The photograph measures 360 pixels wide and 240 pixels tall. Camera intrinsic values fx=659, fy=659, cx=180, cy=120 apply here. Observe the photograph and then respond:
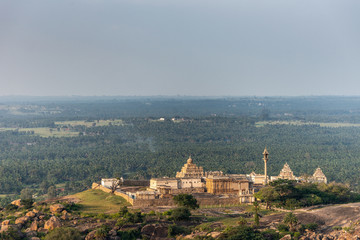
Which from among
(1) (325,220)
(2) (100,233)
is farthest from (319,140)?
(2) (100,233)

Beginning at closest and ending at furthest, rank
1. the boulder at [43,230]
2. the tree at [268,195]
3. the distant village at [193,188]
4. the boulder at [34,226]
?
the boulder at [43,230] → the boulder at [34,226] → the tree at [268,195] → the distant village at [193,188]

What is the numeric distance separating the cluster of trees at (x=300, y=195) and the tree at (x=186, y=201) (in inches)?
329

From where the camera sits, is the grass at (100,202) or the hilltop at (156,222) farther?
the grass at (100,202)

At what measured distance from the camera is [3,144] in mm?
183750

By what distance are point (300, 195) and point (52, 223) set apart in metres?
29.3

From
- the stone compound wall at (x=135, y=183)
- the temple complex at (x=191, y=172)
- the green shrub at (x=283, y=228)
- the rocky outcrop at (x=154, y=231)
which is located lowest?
the rocky outcrop at (x=154, y=231)

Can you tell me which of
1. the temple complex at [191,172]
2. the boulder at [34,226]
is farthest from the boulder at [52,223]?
the temple complex at [191,172]

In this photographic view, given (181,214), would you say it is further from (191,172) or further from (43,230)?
(191,172)

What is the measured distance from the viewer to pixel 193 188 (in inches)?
3248

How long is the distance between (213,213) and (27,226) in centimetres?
1998

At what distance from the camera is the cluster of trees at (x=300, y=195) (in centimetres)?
7538

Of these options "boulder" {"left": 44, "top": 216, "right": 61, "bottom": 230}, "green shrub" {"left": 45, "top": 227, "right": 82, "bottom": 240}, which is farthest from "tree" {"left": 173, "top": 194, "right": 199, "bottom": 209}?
"green shrub" {"left": 45, "top": 227, "right": 82, "bottom": 240}

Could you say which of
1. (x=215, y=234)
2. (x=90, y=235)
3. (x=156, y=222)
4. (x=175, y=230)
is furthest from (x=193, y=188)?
(x=90, y=235)

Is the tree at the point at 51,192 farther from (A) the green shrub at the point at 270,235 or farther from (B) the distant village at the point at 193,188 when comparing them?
(A) the green shrub at the point at 270,235
